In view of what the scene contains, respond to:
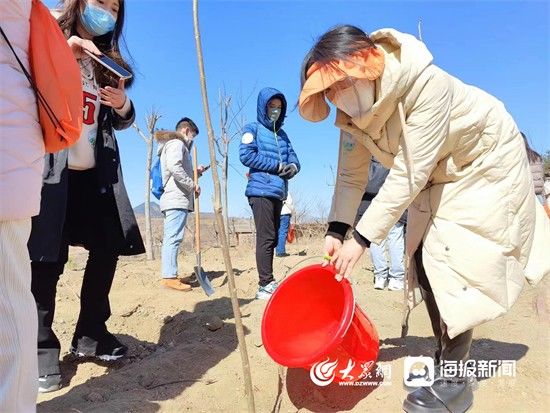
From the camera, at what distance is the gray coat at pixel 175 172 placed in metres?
4.30

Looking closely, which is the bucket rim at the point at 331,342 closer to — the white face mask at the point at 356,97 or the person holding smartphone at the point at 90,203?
the white face mask at the point at 356,97

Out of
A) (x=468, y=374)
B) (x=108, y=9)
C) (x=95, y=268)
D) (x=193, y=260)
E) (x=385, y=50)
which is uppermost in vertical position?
(x=108, y=9)

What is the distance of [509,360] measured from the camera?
221 centimetres

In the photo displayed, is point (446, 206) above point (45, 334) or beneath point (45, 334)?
above

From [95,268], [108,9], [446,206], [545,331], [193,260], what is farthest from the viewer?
[193,260]

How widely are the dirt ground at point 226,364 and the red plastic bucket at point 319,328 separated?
0.14 m

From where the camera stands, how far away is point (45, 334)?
1.94 m

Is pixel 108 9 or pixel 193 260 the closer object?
pixel 108 9

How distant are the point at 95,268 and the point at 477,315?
5.42 feet

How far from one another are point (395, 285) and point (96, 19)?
3128 mm

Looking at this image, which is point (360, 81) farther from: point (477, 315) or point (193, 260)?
point (193, 260)

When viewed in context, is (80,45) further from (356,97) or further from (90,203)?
(356,97)

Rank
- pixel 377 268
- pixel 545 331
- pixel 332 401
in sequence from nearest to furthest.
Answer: pixel 332 401 < pixel 545 331 < pixel 377 268

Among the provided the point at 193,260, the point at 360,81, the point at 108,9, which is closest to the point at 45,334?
the point at 108,9
